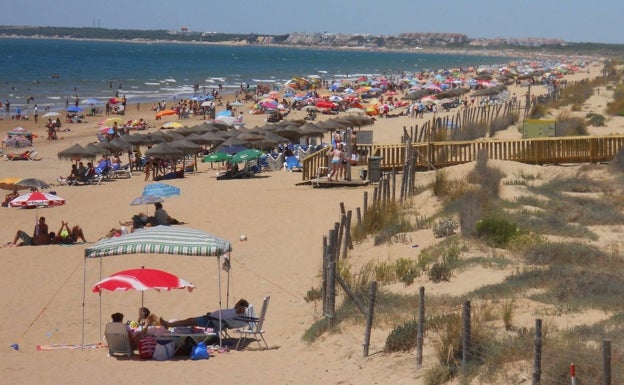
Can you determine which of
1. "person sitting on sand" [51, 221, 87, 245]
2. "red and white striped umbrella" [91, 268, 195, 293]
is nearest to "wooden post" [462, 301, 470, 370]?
"red and white striped umbrella" [91, 268, 195, 293]

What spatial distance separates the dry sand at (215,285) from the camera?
10.4m

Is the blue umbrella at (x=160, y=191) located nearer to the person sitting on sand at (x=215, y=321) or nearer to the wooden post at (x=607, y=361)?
the person sitting on sand at (x=215, y=321)

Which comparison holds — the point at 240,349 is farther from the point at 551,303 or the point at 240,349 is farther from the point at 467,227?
the point at 467,227

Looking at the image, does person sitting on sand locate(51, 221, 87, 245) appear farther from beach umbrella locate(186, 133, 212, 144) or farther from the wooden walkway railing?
beach umbrella locate(186, 133, 212, 144)

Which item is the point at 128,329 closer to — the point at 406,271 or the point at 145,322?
the point at 145,322

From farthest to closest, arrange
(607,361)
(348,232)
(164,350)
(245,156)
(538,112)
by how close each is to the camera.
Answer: (538,112)
(245,156)
(348,232)
(164,350)
(607,361)

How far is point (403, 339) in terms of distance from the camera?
9.74 metres

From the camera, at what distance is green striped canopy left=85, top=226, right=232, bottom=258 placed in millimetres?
11883

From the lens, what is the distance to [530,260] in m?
13.0

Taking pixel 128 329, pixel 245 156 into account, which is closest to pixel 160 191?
pixel 245 156

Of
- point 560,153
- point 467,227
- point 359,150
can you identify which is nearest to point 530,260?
point 467,227

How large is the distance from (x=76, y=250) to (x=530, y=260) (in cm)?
849

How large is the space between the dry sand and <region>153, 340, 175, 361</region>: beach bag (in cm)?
20

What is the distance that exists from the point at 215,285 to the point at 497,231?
4150mm
